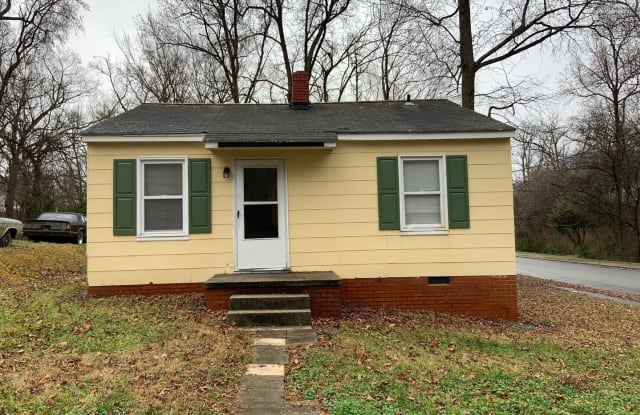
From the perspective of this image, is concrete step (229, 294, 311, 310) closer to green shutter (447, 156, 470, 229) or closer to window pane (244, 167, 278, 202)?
window pane (244, 167, 278, 202)

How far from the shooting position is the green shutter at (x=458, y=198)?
735 centimetres

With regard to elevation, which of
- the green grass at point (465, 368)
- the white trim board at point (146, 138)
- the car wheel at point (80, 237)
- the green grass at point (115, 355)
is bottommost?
the green grass at point (465, 368)

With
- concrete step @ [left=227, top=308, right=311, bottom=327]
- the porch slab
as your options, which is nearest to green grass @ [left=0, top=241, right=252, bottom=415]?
concrete step @ [left=227, top=308, right=311, bottom=327]

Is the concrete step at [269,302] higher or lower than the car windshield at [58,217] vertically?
lower

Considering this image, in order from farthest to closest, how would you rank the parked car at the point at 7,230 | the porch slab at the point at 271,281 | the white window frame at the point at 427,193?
the parked car at the point at 7,230 < the white window frame at the point at 427,193 < the porch slab at the point at 271,281

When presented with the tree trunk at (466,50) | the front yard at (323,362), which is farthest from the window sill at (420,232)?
the tree trunk at (466,50)

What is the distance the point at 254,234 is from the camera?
7.34 metres

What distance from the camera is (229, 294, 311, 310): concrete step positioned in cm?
613

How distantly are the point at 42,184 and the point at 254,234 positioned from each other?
19455 millimetres

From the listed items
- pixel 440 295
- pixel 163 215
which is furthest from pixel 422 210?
pixel 163 215

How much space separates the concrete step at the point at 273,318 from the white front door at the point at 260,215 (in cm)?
143

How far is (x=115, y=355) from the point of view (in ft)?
14.7

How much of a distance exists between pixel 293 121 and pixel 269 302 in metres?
3.82

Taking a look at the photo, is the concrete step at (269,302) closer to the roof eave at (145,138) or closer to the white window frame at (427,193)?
the white window frame at (427,193)
